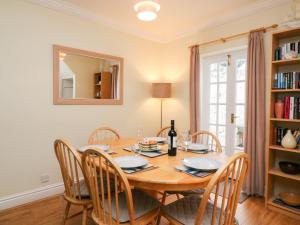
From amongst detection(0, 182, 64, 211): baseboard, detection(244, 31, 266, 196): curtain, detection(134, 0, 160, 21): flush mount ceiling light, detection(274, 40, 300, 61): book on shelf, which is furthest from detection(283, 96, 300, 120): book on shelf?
detection(0, 182, 64, 211): baseboard

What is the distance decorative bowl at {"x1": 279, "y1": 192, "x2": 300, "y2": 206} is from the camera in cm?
223

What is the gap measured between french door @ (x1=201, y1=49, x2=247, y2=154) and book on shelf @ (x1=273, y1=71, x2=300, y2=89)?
569 millimetres

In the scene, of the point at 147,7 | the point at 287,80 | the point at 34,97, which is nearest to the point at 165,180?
the point at 147,7

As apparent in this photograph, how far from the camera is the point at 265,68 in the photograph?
8.53 ft

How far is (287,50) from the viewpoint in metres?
2.26

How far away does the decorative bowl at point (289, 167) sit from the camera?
7.23 feet

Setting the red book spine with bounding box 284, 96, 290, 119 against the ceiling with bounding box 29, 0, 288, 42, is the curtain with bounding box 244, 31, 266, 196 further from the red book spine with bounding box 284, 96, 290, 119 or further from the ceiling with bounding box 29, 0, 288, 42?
the ceiling with bounding box 29, 0, 288, 42

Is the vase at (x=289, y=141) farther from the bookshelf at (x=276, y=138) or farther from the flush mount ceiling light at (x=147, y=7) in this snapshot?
the flush mount ceiling light at (x=147, y=7)

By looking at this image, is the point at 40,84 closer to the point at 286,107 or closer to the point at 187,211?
the point at 187,211

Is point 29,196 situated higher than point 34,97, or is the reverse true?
point 34,97

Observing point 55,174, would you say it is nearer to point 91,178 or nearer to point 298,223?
point 91,178

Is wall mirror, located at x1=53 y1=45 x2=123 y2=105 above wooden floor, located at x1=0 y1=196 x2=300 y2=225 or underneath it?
above

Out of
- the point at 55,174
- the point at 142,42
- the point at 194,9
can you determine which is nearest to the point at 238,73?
the point at 194,9

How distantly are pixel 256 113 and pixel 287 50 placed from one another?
80 cm
